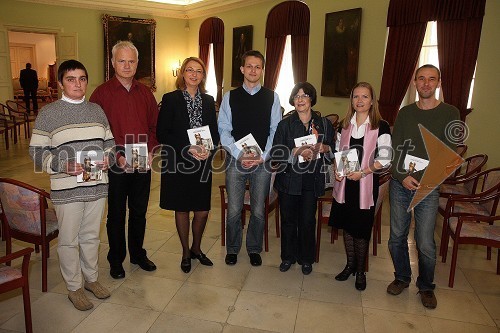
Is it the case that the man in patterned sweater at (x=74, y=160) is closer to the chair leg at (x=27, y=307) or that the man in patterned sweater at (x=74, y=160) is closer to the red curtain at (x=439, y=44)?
the chair leg at (x=27, y=307)

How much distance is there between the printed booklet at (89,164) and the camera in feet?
8.56

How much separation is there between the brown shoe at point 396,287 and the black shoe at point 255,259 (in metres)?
1.16

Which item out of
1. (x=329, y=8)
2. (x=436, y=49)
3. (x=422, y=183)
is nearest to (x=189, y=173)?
(x=422, y=183)

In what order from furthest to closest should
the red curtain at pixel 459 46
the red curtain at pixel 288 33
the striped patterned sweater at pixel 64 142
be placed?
the red curtain at pixel 288 33 < the red curtain at pixel 459 46 < the striped patterned sweater at pixel 64 142

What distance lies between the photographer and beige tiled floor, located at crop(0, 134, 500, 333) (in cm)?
275

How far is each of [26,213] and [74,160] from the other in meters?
0.79

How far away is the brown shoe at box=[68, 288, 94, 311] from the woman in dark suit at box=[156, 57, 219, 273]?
3.01 ft

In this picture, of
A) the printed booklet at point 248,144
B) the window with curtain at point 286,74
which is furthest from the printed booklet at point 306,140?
the window with curtain at point 286,74

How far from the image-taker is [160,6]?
39.9ft

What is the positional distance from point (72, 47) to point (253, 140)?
9711mm

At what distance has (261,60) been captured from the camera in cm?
329

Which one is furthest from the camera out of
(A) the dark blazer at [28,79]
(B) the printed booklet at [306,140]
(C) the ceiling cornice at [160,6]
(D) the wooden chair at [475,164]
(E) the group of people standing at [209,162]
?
(A) the dark blazer at [28,79]

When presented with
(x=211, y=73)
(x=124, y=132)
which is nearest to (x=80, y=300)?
(x=124, y=132)

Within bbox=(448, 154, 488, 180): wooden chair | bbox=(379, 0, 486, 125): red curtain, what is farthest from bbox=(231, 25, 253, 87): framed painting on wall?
bbox=(448, 154, 488, 180): wooden chair
